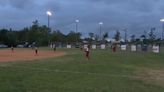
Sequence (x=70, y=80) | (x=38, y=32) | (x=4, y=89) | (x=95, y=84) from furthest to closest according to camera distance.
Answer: (x=38, y=32), (x=70, y=80), (x=95, y=84), (x=4, y=89)

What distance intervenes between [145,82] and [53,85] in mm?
5567

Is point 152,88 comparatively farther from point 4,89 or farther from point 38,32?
point 38,32

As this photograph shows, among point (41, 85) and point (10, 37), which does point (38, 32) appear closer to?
point (10, 37)

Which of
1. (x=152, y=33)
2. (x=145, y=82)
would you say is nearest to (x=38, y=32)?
(x=152, y=33)

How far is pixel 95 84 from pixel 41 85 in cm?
271

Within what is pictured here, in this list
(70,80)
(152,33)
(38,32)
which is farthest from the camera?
(152,33)

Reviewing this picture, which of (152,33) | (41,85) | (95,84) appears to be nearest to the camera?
(41,85)

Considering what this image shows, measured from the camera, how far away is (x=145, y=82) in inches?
850

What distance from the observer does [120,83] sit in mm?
20312

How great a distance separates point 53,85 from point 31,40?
13192 centimetres

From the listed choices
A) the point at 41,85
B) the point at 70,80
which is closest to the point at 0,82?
the point at 41,85

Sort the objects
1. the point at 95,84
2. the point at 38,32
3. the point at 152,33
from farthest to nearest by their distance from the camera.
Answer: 1. the point at 152,33
2. the point at 38,32
3. the point at 95,84

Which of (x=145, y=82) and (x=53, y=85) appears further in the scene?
(x=145, y=82)

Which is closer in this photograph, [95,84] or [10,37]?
[95,84]
